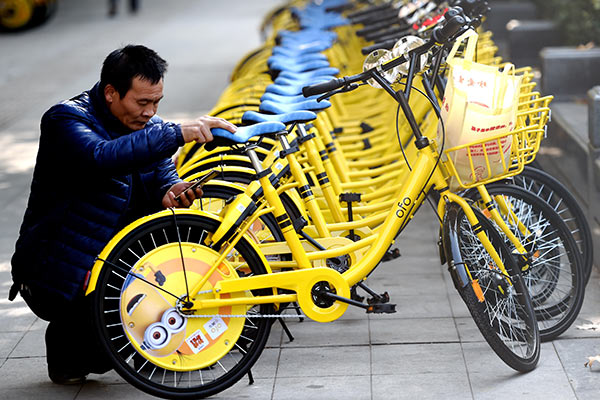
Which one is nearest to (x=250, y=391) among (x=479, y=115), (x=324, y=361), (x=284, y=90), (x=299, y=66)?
(x=324, y=361)

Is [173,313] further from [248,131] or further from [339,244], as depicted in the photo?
[339,244]

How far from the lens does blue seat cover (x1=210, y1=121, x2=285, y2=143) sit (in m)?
3.74

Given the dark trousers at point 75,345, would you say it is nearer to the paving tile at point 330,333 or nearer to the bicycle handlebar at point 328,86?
the paving tile at point 330,333

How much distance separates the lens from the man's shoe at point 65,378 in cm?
419

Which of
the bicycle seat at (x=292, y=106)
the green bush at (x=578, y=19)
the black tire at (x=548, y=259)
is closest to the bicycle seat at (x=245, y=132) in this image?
the bicycle seat at (x=292, y=106)

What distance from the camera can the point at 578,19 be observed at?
955 cm

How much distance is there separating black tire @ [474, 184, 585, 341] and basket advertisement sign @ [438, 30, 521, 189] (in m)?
0.39

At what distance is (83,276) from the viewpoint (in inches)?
151

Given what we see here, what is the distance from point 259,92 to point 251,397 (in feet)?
8.81

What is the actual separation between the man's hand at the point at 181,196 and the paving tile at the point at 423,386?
3.64 feet

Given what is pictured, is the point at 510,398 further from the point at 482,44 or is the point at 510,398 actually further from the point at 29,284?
the point at 482,44

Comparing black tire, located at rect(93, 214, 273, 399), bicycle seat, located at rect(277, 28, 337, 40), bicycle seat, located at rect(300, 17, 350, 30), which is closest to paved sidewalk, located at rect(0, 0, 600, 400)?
black tire, located at rect(93, 214, 273, 399)

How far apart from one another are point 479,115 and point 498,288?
0.76 m

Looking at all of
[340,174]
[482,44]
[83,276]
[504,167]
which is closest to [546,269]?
[504,167]
